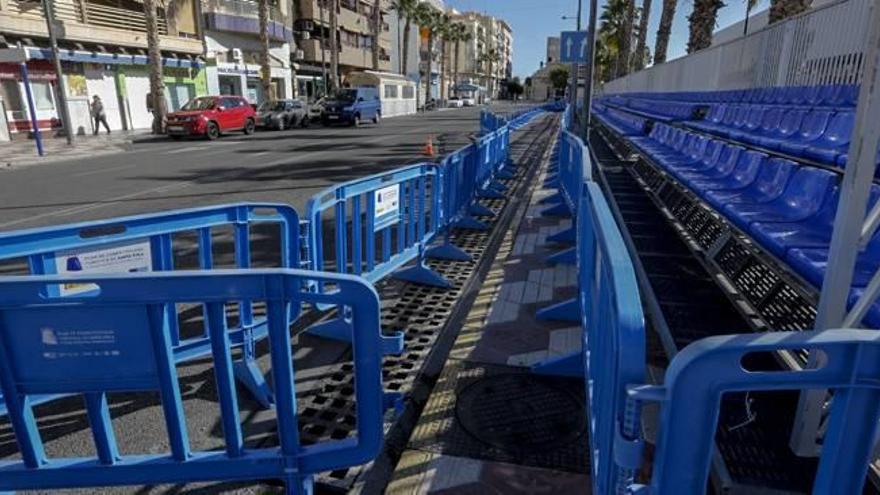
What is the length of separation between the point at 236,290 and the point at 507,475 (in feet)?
5.21

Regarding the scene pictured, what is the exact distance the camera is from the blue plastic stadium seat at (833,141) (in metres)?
4.93

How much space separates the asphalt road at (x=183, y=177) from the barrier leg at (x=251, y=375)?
16.4 ft

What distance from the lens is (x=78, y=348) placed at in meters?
1.98

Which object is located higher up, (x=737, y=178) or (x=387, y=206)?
(x=737, y=178)

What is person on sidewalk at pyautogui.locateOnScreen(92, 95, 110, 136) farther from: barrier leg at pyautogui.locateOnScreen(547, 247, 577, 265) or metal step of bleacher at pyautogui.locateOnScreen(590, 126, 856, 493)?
barrier leg at pyautogui.locateOnScreen(547, 247, 577, 265)

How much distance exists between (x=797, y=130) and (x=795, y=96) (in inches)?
107

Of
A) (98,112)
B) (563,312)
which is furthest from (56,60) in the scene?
(563,312)

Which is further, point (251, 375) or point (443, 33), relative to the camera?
point (443, 33)

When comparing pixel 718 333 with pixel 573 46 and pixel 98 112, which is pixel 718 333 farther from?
pixel 98 112

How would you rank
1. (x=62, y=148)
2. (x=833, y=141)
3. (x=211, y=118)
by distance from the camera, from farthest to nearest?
1. (x=211, y=118)
2. (x=62, y=148)
3. (x=833, y=141)

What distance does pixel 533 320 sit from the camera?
4500 mm

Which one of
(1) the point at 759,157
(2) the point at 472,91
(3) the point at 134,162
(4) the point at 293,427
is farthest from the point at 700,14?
(2) the point at 472,91

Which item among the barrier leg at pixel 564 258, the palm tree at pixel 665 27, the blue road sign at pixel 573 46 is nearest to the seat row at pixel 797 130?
the barrier leg at pixel 564 258

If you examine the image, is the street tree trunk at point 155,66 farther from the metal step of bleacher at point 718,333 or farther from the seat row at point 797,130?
the metal step of bleacher at point 718,333
